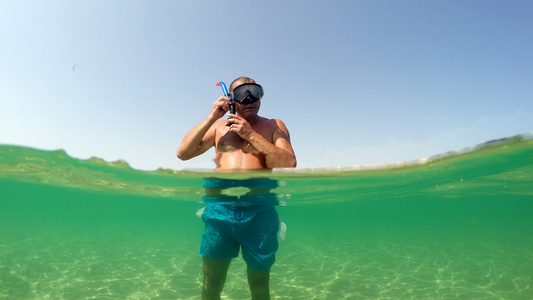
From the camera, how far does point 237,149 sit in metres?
5.07

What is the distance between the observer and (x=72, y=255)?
14.0 metres

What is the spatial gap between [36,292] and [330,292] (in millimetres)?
9622

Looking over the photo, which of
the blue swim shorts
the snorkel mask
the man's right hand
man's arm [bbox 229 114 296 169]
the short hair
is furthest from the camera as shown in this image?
the blue swim shorts

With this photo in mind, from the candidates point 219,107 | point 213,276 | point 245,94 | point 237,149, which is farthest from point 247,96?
point 213,276

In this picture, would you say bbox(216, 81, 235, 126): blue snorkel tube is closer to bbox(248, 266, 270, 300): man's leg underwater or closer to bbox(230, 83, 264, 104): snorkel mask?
bbox(230, 83, 264, 104): snorkel mask

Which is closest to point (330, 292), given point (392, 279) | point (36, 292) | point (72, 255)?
point (392, 279)

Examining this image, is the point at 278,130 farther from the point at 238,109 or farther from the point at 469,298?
the point at 469,298

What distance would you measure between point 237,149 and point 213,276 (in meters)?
2.36

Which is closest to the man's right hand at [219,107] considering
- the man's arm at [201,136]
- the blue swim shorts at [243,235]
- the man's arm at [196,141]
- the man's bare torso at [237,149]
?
the man's arm at [201,136]

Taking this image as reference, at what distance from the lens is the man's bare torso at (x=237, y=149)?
4980 mm

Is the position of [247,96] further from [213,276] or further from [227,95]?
[213,276]

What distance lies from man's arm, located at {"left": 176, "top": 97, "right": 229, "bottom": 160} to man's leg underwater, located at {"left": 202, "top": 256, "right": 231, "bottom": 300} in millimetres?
1998

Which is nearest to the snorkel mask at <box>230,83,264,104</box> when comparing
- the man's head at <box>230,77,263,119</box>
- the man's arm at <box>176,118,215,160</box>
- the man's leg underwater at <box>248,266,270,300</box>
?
the man's head at <box>230,77,263,119</box>

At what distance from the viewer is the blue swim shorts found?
491cm
